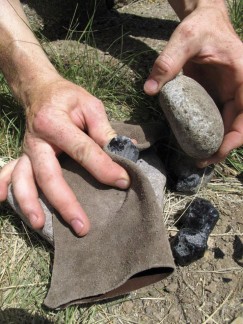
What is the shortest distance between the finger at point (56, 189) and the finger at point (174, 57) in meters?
0.57

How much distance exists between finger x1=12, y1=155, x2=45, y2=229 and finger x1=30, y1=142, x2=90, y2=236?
47 mm

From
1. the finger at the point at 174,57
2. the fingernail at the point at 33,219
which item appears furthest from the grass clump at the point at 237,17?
the fingernail at the point at 33,219

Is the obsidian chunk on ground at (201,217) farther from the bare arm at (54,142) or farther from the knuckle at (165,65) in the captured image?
the knuckle at (165,65)

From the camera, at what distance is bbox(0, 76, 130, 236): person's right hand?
2.05 m

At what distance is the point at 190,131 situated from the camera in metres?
2.04

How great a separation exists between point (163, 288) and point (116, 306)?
23 cm

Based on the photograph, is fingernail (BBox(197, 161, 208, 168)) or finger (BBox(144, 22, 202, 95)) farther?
fingernail (BBox(197, 161, 208, 168))

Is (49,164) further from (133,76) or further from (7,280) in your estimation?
(133,76)

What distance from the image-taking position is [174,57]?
2160 millimetres

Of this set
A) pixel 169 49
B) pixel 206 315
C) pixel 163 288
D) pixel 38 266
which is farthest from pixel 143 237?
pixel 169 49

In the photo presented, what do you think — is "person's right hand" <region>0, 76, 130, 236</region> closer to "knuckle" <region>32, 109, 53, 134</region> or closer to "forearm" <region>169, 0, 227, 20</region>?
"knuckle" <region>32, 109, 53, 134</region>

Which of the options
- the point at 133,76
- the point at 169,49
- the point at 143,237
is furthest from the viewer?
the point at 133,76

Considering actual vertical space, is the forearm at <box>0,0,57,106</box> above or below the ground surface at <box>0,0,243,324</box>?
above

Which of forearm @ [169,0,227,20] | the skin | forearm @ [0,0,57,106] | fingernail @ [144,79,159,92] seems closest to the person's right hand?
the skin
